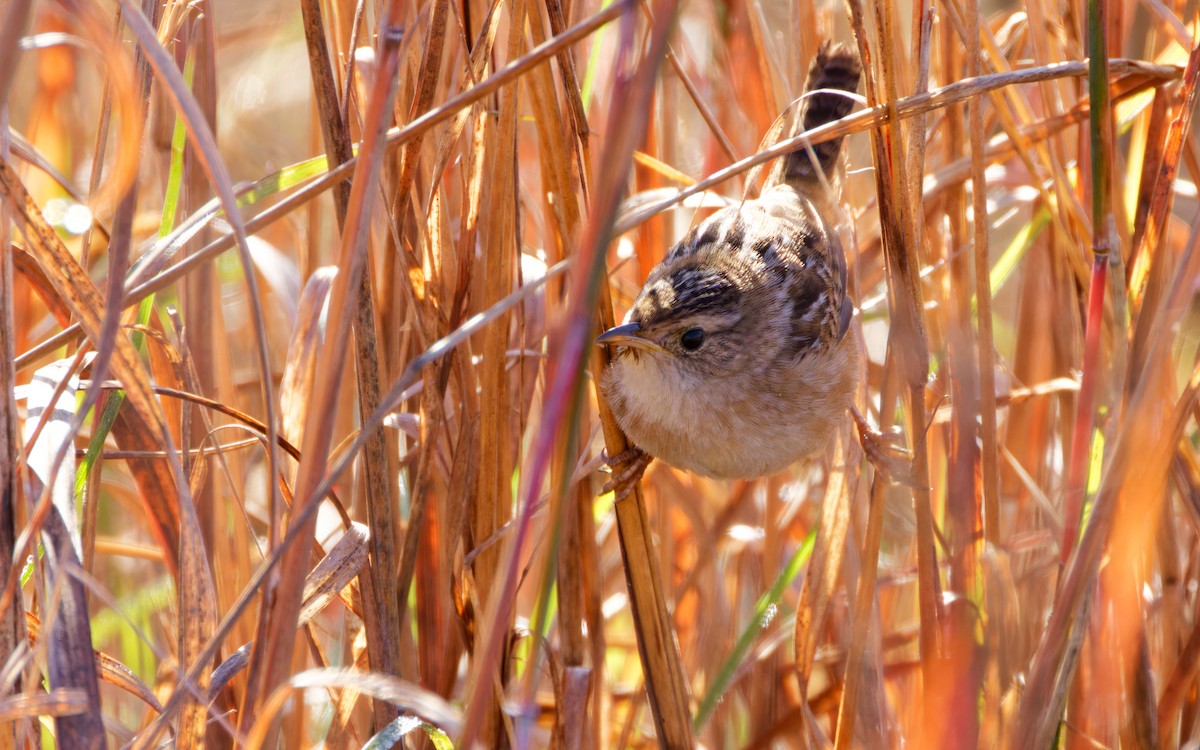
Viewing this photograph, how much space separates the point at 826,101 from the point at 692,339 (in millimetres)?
941

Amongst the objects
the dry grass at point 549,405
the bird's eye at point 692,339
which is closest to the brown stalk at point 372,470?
the dry grass at point 549,405

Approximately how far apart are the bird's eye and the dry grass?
31 cm

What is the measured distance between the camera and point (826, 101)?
9.20 feet

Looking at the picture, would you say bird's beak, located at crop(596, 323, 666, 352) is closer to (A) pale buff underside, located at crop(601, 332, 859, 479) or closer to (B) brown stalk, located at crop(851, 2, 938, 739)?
(A) pale buff underside, located at crop(601, 332, 859, 479)

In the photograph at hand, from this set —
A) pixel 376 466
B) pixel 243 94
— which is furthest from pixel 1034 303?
pixel 243 94

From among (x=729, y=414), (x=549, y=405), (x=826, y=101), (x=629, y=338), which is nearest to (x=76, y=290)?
(x=549, y=405)

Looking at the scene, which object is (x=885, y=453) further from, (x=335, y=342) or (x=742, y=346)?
(x=335, y=342)

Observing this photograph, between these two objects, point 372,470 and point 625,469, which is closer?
point 372,470

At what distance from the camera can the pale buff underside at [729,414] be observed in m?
2.19

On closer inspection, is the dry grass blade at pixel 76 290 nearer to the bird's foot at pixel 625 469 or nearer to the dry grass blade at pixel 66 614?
the dry grass blade at pixel 66 614

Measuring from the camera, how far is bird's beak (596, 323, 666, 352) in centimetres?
205

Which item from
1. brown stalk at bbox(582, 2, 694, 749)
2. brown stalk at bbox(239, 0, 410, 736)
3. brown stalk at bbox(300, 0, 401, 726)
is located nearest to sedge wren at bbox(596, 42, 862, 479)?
brown stalk at bbox(582, 2, 694, 749)

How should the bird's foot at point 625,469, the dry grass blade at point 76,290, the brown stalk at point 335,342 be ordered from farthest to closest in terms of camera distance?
the bird's foot at point 625,469 → the dry grass blade at point 76,290 → the brown stalk at point 335,342

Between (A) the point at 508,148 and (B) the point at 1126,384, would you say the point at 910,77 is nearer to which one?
(B) the point at 1126,384
